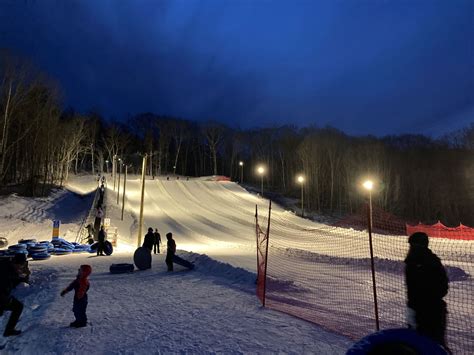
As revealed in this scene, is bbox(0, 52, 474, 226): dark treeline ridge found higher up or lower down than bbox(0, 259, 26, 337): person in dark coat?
higher up

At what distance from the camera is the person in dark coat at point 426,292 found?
4.89 metres

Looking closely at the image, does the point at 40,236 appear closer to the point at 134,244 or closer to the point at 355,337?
the point at 134,244

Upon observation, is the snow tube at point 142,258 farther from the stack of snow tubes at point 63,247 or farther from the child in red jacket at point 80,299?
the child in red jacket at point 80,299

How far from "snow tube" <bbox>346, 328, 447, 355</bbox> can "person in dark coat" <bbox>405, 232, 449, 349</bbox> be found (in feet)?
4.12

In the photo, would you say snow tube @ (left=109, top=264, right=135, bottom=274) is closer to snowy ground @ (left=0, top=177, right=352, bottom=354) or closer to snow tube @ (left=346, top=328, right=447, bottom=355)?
snowy ground @ (left=0, top=177, right=352, bottom=354)

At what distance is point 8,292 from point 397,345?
6.65 metres

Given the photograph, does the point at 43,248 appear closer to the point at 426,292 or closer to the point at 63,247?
the point at 63,247

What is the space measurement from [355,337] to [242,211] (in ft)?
116

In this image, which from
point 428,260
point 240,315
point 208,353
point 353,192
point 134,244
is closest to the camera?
point 428,260

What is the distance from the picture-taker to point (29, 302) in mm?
9383

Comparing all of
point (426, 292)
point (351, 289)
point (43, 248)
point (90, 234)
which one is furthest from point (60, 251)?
point (426, 292)

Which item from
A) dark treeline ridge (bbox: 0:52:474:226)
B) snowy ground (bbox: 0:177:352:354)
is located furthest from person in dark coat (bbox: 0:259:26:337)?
dark treeline ridge (bbox: 0:52:474:226)

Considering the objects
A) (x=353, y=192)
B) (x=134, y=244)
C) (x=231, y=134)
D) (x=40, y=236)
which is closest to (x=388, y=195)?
(x=353, y=192)

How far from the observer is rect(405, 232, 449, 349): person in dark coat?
4887mm
